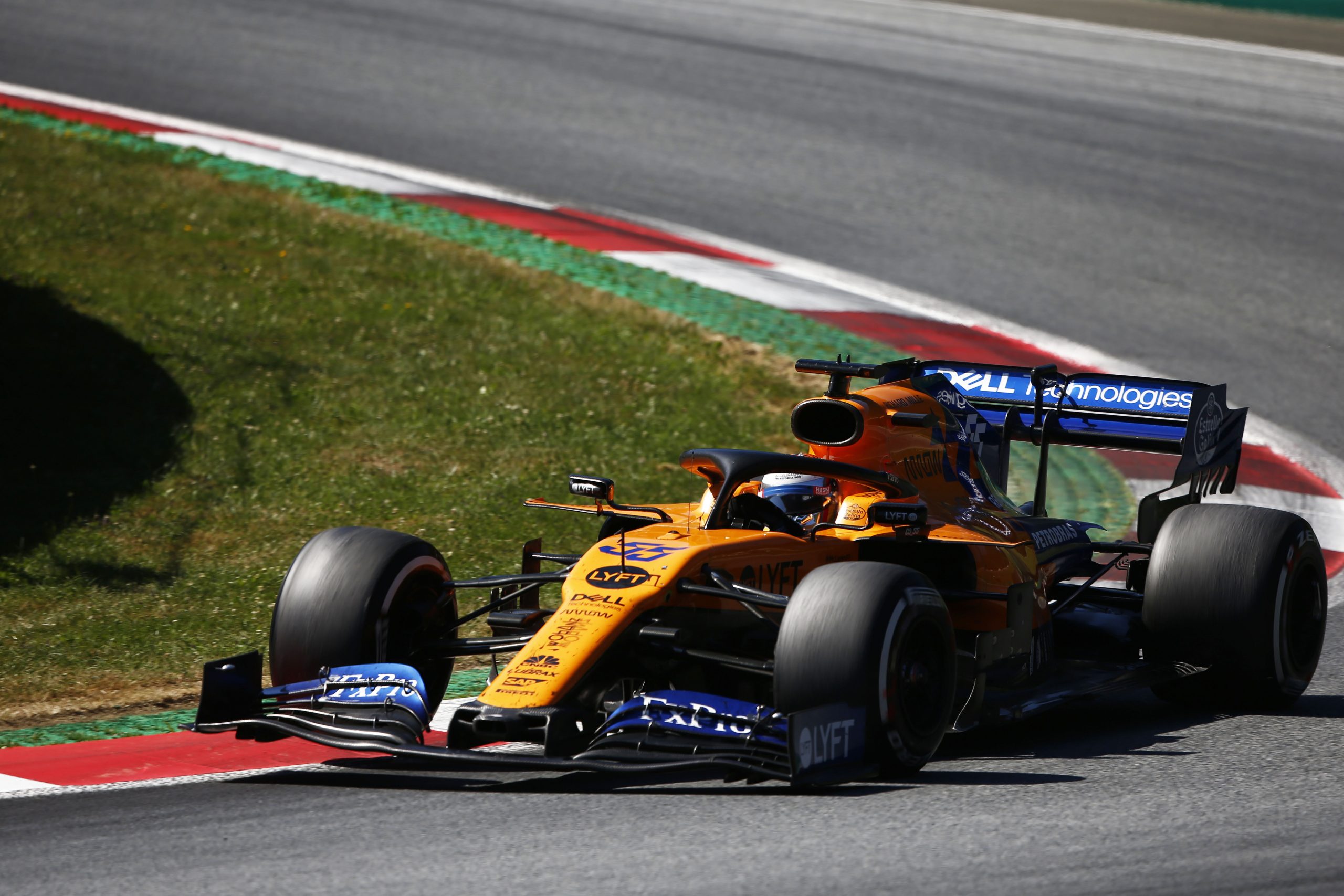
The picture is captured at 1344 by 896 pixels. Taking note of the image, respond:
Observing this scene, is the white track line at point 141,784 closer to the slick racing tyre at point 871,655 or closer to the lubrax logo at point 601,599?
the lubrax logo at point 601,599

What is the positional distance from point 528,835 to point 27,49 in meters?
16.3

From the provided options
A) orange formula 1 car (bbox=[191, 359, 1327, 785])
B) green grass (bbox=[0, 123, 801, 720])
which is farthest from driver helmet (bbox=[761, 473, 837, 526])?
green grass (bbox=[0, 123, 801, 720])

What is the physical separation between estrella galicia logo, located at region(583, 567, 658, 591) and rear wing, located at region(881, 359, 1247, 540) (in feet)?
7.36

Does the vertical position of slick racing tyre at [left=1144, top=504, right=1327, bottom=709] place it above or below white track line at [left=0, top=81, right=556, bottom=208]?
below

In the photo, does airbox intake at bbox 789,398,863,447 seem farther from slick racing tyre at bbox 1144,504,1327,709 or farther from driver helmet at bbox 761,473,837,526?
slick racing tyre at bbox 1144,504,1327,709

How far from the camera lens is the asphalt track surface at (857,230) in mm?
4867

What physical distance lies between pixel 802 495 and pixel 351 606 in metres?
1.84

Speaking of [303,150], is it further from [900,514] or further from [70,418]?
[900,514]

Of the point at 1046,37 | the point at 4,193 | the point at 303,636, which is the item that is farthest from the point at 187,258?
the point at 1046,37

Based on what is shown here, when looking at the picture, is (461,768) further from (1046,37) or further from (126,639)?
(1046,37)

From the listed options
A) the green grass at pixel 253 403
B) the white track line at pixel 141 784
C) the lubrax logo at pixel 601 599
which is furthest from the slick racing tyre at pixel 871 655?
the green grass at pixel 253 403

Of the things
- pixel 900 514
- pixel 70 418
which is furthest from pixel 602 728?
pixel 70 418

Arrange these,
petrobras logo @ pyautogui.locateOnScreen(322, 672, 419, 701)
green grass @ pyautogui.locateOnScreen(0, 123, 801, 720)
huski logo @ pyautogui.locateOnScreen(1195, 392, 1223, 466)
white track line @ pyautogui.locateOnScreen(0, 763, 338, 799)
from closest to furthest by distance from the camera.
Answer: white track line @ pyautogui.locateOnScreen(0, 763, 338, 799) < petrobras logo @ pyautogui.locateOnScreen(322, 672, 419, 701) < huski logo @ pyautogui.locateOnScreen(1195, 392, 1223, 466) < green grass @ pyautogui.locateOnScreen(0, 123, 801, 720)

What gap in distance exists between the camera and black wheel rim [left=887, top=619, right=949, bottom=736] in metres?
5.75
